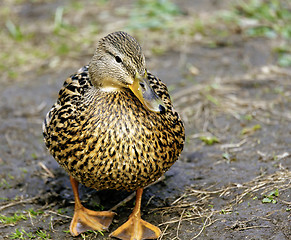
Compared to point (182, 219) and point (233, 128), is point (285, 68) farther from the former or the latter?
point (182, 219)

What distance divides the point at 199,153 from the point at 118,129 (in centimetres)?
160

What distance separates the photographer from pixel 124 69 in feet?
10.5

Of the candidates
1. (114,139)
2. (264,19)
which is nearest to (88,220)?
(114,139)

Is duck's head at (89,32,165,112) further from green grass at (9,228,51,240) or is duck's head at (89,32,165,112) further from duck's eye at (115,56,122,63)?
green grass at (9,228,51,240)

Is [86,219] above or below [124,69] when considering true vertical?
below

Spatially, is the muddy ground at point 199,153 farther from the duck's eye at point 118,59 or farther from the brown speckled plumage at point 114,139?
the duck's eye at point 118,59

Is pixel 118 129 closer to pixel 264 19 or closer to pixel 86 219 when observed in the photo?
pixel 86 219

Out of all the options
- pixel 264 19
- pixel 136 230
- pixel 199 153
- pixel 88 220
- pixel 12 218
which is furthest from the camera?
pixel 264 19

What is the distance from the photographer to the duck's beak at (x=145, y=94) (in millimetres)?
3138

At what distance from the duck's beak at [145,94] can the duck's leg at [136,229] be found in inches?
32.0

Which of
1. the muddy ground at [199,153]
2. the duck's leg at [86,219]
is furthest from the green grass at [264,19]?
the duck's leg at [86,219]

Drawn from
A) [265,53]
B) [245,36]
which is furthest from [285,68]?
[245,36]

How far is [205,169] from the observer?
4309 mm

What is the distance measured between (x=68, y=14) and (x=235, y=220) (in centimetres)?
551
